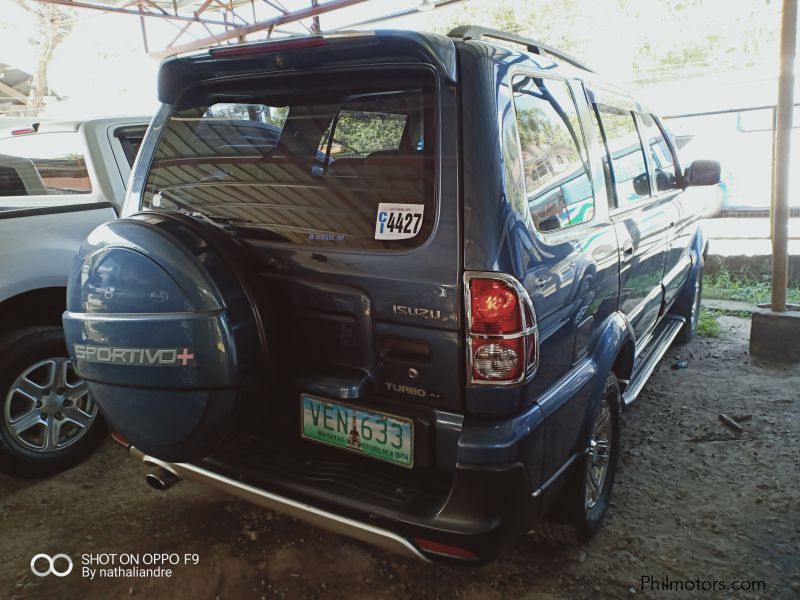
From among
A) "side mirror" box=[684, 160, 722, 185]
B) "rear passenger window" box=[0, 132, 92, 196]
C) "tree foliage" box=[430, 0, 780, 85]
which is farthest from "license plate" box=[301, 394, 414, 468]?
"tree foliage" box=[430, 0, 780, 85]

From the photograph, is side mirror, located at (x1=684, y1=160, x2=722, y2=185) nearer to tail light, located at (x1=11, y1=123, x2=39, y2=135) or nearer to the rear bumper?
the rear bumper

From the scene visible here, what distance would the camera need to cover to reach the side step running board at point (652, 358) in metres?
3.05

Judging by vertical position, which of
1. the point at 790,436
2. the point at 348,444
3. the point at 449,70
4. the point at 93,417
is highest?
the point at 449,70

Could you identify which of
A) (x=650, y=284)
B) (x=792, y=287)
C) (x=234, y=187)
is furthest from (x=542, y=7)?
(x=234, y=187)

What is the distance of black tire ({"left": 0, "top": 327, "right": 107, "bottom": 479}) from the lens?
295 centimetres

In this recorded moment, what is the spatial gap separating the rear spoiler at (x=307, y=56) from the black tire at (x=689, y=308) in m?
3.56

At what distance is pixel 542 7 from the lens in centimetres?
1769

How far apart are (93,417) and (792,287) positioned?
263 inches

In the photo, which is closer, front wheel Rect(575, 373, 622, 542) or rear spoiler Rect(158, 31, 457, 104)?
rear spoiler Rect(158, 31, 457, 104)

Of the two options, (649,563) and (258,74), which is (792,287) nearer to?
(649,563)

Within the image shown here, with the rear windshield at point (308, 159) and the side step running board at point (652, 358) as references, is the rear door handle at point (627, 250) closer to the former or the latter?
the side step running board at point (652, 358)

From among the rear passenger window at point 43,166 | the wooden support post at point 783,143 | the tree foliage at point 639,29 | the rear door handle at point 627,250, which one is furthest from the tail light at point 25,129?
the tree foliage at point 639,29

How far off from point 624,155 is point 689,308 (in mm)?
2319

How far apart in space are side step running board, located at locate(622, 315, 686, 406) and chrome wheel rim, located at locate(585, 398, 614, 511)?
191 millimetres
